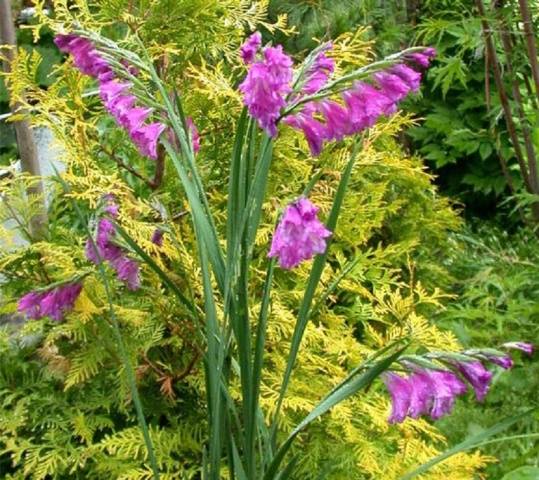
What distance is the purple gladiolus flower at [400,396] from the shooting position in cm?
141

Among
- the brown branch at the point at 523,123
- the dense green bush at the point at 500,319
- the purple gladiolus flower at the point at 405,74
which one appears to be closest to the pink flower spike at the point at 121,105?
the purple gladiolus flower at the point at 405,74

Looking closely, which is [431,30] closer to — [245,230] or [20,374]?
[20,374]

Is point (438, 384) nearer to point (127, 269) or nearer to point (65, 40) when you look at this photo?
point (127, 269)

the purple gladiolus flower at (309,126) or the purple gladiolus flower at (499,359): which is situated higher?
the purple gladiolus flower at (309,126)

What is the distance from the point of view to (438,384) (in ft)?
4.54

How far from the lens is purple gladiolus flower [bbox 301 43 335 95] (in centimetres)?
137

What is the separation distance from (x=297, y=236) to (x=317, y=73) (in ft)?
0.90

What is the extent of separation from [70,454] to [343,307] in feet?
2.90

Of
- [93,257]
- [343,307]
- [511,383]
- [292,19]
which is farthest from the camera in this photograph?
[292,19]

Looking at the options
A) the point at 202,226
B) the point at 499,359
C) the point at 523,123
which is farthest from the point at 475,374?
the point at 523,123

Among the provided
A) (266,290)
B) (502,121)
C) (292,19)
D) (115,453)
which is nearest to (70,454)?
(115,453)

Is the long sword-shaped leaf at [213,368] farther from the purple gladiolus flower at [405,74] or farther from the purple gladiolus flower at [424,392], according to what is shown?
the purple gladiolus flower at [405,74]

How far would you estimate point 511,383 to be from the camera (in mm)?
3143

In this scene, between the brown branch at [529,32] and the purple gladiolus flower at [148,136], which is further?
the brown branch at [529,32]
